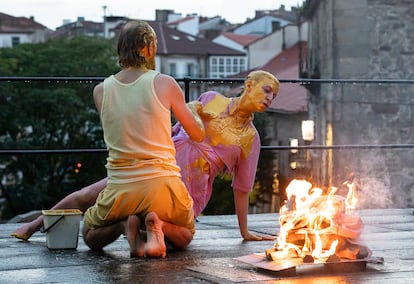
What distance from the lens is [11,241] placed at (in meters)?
6.86

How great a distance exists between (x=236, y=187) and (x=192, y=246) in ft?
1.41

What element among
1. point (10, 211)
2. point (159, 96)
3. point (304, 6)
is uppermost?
point (304, 6)

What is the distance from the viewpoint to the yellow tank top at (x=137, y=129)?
603 cm

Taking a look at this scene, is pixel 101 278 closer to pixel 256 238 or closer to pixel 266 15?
pixel 256 238

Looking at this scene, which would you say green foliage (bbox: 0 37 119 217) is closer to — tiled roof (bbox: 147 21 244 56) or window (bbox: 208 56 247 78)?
tiled roof (bbox: 147 21 244 56)

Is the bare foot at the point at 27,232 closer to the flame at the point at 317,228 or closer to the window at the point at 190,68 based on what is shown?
the flame at the point at 317,228

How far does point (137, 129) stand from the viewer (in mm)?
6027

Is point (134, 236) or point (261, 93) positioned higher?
point (261, 93)

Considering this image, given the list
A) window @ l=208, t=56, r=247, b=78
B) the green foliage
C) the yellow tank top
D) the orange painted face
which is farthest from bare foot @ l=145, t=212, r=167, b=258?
window @ l=208, t=56, r=247, b=78

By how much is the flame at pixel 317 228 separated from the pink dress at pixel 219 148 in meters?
0.88

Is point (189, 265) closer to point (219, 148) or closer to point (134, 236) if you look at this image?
point (134, 236)

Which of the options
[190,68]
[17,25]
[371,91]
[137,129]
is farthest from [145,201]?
[17,25]

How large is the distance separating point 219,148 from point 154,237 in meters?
0.86

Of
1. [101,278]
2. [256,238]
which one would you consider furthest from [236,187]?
[101,278]
